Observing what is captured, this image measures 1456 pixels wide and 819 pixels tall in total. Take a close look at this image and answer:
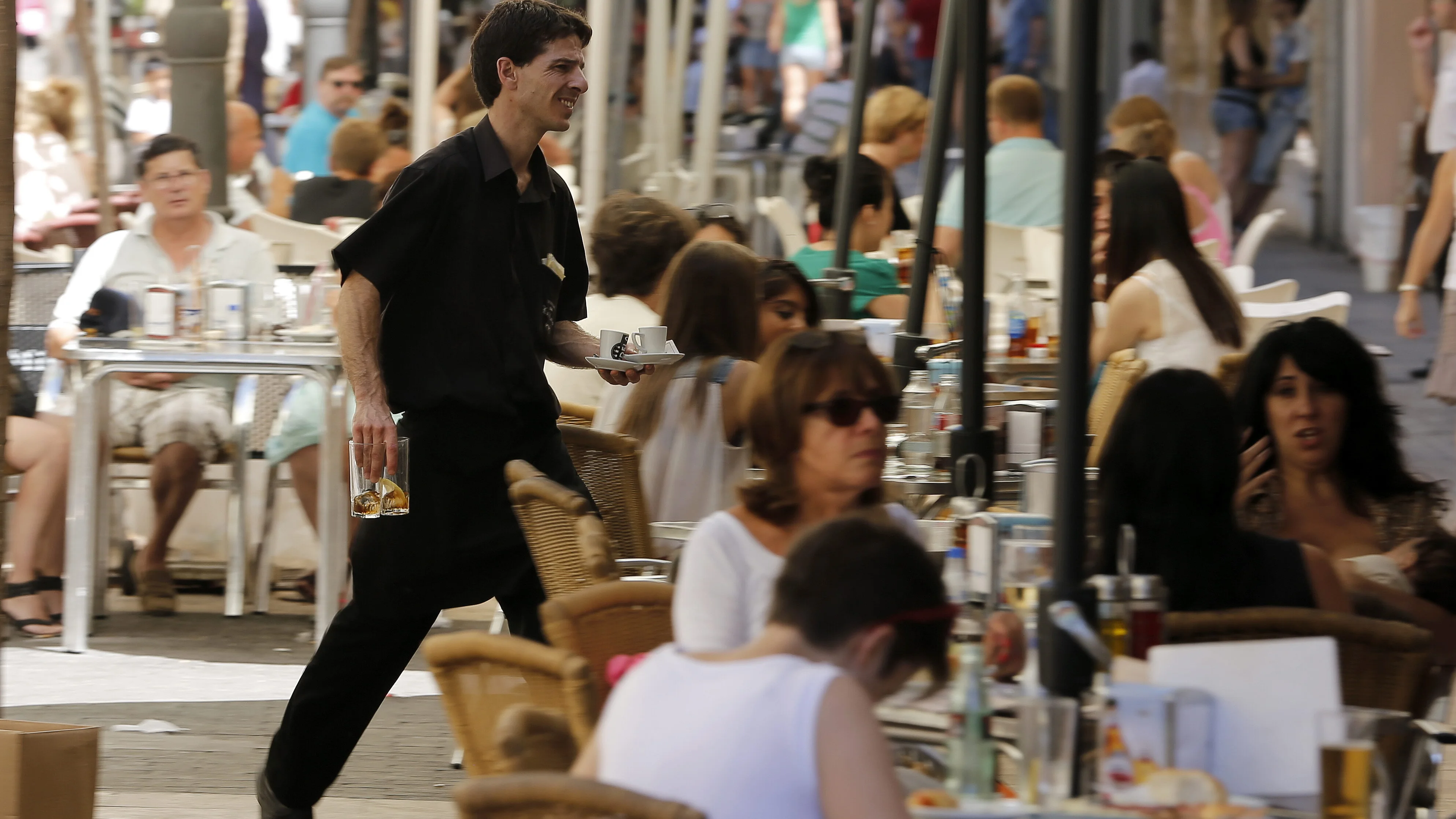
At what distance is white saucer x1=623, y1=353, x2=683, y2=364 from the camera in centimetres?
442

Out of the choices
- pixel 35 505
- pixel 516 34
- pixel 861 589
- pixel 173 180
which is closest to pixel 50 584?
pixel 35 505

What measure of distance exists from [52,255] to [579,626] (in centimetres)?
803

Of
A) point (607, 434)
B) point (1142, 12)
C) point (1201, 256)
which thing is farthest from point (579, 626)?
point (1142, 12)

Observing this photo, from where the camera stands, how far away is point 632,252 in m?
6.17

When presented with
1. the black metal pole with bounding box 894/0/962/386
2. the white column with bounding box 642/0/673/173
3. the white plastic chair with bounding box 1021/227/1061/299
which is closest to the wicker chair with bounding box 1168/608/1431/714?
the black metal pole with bounding box 894/0/962/386

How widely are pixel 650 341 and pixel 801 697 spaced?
2.25 metres

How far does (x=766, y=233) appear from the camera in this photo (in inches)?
589

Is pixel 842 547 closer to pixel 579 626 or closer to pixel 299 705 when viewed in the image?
pixel 579 626

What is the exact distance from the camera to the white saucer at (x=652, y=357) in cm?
442

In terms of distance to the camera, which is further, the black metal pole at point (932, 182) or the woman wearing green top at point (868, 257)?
the woman wearing green top at point (868, 257)

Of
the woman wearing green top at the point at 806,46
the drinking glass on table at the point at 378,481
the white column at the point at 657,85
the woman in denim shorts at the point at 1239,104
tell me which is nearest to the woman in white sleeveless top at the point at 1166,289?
the drinking glass on table at the point at 378,481

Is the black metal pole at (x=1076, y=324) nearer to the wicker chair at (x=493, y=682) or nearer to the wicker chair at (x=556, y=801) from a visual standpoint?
the wicker chair at (x=493, y=682)

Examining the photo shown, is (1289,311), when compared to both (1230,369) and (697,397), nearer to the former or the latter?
(1230,369)

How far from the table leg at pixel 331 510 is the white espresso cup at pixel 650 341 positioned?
2329 mm
